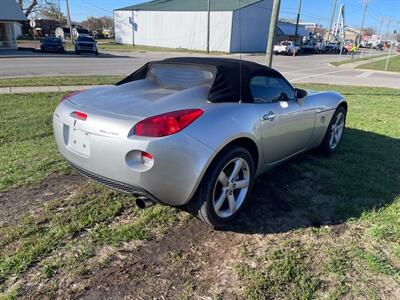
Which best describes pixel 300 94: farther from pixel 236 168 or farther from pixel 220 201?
pixel 220 201

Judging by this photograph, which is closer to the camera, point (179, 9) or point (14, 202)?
point (14, 202)

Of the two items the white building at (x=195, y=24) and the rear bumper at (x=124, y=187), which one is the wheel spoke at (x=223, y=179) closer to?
the rear bumper at (x=124, y=187)

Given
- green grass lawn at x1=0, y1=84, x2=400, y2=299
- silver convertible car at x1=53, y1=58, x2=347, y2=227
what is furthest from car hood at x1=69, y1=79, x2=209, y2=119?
green grass lawn at x1=0, y1=84, x2=400, y2=299

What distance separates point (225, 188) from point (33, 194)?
2.00m

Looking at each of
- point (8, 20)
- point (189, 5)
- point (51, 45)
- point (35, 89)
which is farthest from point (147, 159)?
point (189, 5)

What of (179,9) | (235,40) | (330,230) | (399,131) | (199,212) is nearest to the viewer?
(199,212)

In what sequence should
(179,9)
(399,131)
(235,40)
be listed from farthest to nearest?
(179,9) → (235,40) → (399,131)

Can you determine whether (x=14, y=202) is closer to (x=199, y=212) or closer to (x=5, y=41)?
(x=199, y=212)

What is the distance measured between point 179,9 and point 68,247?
53.6 meters

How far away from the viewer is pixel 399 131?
678 cm

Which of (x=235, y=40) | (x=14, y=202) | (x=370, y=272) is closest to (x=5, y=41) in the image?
(x=235, y=40)

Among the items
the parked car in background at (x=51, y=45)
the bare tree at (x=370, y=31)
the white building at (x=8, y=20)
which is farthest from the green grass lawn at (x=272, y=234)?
the bare tree at (x=370, y=31)

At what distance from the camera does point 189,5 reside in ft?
176

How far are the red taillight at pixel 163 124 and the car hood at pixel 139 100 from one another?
0.08 metres
